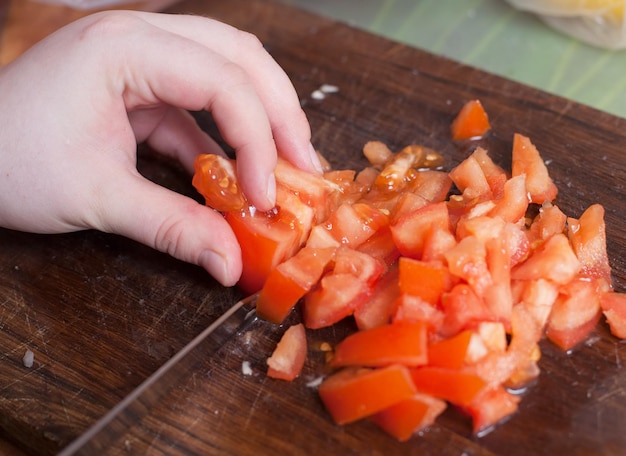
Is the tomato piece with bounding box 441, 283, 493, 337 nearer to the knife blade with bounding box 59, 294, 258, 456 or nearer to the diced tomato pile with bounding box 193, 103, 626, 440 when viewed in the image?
the diced tomato pile with bounding box 193, 103, 626, 440

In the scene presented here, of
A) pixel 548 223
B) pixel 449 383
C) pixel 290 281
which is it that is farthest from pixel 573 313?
pixel 290 281

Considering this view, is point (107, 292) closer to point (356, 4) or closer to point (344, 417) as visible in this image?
point (344, 417)

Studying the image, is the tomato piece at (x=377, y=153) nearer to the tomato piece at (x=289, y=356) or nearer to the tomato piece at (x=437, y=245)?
the tomato piece at (x=437, y=245)

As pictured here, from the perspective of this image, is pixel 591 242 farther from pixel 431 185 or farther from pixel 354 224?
pixel 354 224

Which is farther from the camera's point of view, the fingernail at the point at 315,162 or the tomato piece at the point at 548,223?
the fingernail at the point at 315,162

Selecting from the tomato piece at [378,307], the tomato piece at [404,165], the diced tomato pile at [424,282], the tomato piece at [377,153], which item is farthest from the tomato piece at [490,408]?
the tomato piece at [377,153]
